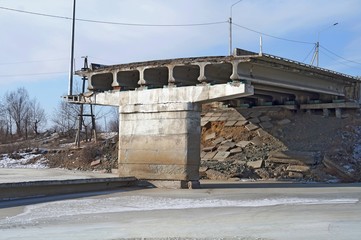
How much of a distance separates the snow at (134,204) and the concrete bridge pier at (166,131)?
4.28 m

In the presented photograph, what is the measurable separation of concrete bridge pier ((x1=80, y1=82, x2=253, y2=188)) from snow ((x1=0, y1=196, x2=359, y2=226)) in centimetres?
428

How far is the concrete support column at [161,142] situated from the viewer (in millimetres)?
22531

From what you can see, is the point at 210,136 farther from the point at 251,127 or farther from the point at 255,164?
the point at 255,164

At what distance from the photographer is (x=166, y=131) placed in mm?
23047

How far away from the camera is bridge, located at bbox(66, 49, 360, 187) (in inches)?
886

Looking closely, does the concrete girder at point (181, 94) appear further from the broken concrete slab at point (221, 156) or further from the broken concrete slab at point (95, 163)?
the broken concrete slab at point (95, 163)

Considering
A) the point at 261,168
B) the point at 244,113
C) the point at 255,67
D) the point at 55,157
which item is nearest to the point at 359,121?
the point at 244,113

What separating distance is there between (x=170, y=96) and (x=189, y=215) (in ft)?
34.3

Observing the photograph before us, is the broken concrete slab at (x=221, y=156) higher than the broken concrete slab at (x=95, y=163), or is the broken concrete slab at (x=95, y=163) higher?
the broken concrete slab at (x=221, y=156)

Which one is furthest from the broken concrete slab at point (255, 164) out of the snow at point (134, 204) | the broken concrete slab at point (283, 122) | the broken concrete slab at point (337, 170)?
the snow at point (134, 204)

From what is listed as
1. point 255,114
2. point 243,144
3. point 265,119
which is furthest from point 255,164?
point 255,114

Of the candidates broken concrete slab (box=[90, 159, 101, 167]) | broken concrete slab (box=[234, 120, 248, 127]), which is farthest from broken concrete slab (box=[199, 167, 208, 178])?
broken concrete slab (box=[90, 159, 101, 167])

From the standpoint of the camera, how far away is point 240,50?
22.6 metres

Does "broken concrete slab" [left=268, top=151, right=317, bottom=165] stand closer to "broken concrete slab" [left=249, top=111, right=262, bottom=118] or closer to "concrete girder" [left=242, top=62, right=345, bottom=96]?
"concrete girder" [left=242, top=62, right=345, bottom=96]
